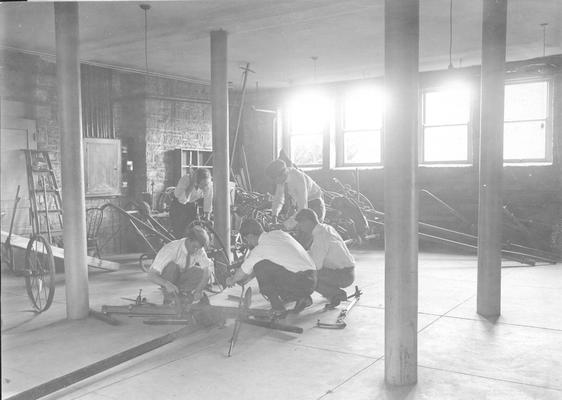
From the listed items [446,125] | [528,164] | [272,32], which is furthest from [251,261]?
[446,125]

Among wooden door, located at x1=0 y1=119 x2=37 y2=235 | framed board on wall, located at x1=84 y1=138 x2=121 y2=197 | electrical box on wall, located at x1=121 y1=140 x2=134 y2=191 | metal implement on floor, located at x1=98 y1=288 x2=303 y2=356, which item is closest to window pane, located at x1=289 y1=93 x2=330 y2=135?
electrical box on wall, located at x1=121 y1=140 x2=134 y2=191

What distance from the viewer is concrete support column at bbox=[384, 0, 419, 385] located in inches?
141

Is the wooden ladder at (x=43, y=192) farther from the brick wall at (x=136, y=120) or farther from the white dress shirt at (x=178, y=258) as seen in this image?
the white dress shirt at (x=178, y=258)

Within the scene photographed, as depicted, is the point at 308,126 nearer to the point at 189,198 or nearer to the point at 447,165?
the point at 447,165

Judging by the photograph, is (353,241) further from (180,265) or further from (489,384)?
(489,384)

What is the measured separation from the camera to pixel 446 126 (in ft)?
37.8

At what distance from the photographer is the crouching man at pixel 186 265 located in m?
5.31

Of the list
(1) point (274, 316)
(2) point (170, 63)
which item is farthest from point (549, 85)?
(1) point (274, 316)

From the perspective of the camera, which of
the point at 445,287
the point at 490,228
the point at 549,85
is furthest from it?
the point at 549,85

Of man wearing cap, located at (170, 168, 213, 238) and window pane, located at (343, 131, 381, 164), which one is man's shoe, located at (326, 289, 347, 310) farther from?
window pane, located at (343, 131, 381, 164)

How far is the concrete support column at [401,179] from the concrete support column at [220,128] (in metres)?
4.57

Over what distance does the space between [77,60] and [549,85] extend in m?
8.53

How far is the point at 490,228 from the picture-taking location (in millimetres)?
5629

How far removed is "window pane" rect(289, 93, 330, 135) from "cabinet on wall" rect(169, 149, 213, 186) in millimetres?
A: 2497
